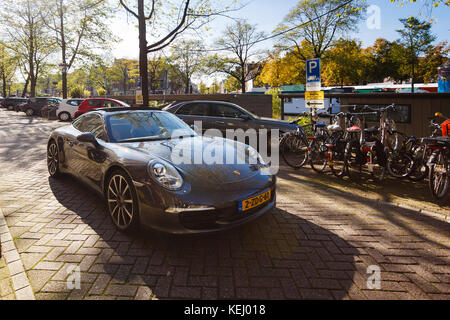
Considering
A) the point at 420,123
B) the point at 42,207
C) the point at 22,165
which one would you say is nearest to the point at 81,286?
the point at 42,207

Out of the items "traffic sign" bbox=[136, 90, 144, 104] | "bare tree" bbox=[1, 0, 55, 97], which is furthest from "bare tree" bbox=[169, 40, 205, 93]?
"traffic sign" bbox=[136, 90, 144, 104]

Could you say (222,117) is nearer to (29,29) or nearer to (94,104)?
(94,104)

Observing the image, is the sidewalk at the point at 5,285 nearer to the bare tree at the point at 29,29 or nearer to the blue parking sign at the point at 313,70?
the blue parking sign at the point at 313,70

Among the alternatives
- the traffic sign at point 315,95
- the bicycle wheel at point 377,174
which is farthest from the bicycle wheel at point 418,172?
the traffic sign at point 315,95

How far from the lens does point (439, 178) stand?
4.52 m

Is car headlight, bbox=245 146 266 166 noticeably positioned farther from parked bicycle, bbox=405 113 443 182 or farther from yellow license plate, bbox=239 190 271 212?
parked bicycle, bbox=405 113 443 182

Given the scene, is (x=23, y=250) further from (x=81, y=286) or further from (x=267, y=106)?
(x=267, y=106)

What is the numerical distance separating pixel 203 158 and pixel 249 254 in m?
1.17

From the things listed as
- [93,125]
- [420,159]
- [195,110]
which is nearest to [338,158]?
[420,159]

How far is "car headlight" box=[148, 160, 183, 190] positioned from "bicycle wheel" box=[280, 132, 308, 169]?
166 inches

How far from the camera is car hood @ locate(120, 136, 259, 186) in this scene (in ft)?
10.3

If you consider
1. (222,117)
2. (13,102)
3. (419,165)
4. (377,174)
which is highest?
(13,102)

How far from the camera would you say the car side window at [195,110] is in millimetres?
9266

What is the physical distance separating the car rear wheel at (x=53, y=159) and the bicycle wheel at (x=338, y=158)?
203 inches
